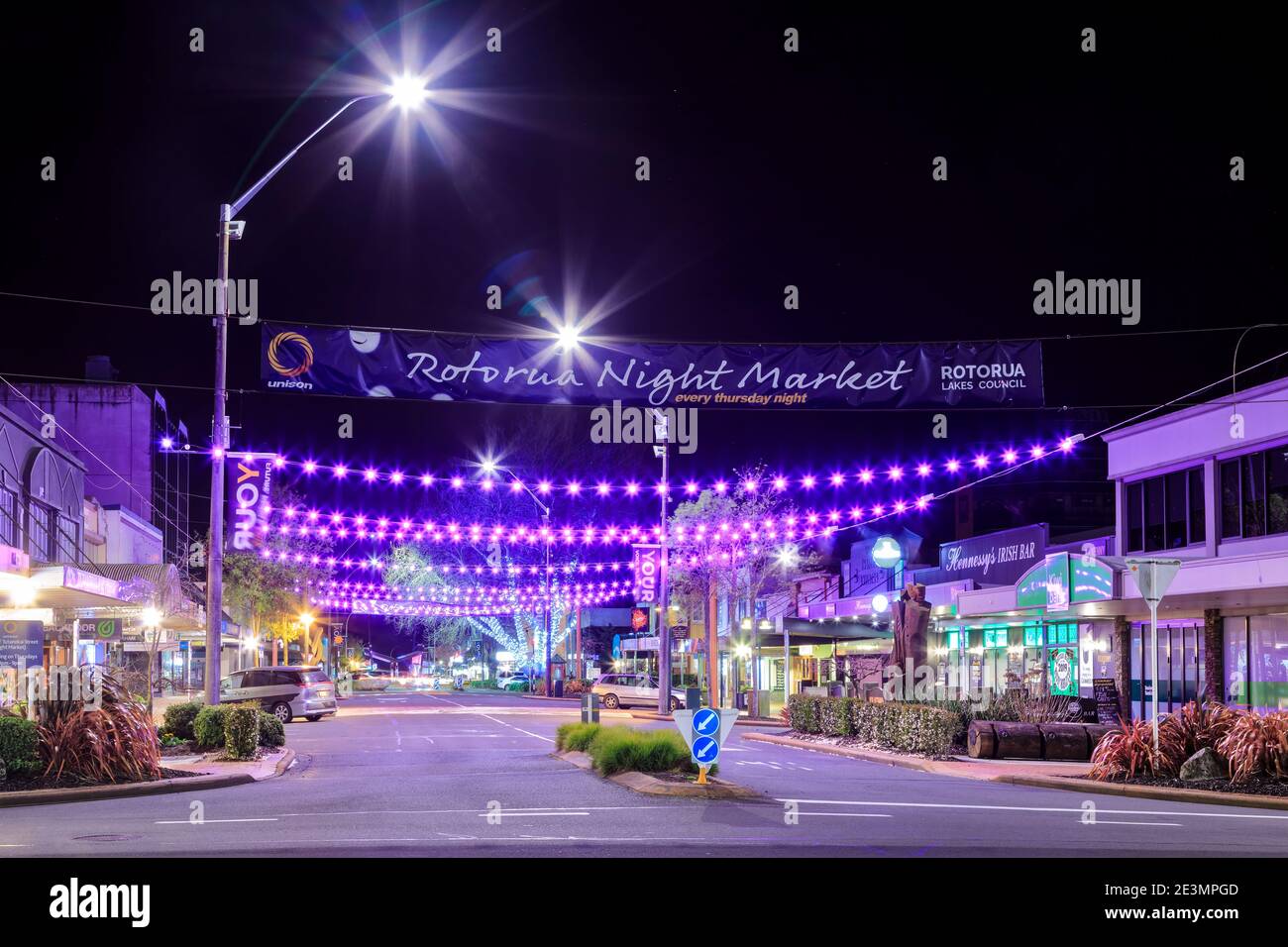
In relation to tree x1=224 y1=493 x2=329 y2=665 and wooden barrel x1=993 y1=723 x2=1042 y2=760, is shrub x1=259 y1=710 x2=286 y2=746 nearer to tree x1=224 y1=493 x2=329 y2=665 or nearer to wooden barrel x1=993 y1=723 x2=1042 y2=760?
wooden barrel x1=993 y1=723 x2=1042 y2=760

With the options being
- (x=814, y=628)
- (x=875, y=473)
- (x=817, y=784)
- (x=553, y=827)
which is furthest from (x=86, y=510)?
(x=553, y=827)

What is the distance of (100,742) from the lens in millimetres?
17734

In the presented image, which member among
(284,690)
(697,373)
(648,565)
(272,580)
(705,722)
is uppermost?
(697,373)

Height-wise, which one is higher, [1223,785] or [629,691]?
[1223,785]

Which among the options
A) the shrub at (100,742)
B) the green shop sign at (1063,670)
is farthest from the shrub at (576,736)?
the green shop sign at (1063,670)

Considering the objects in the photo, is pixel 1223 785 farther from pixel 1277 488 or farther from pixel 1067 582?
pixel 1277 488

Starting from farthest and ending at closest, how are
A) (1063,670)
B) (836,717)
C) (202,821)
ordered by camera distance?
(1063,670)
(836,717)
(202,821)

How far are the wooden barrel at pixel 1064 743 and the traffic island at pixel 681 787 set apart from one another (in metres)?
8.80

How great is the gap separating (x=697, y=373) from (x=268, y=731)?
10.7m

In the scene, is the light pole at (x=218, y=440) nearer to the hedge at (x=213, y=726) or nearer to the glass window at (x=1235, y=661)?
the hedge at (x=213, y=726)

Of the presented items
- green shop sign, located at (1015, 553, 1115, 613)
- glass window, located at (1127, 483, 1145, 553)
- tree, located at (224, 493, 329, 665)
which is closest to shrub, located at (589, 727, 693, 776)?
green shop sign, located at (1015, 553, 1115, 613)

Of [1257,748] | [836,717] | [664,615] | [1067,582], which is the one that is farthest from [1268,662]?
[664,615]

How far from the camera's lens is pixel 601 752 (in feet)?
63.0

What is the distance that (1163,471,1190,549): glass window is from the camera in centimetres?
3033
